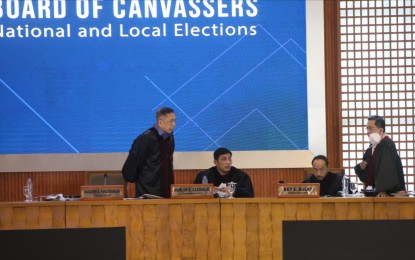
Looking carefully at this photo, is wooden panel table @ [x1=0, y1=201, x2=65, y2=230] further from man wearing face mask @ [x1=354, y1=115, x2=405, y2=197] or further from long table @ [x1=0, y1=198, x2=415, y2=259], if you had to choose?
man wearing face mask @ [x1=354, y1=115, x2=405, y2=197]

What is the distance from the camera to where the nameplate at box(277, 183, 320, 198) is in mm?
5387

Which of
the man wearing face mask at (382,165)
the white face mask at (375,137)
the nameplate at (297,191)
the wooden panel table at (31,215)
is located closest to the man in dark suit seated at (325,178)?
the man wearing face mask at (382,165)

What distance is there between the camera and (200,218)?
17.5 ft

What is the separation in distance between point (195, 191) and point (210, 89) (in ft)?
8.23

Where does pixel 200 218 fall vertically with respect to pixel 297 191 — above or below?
below

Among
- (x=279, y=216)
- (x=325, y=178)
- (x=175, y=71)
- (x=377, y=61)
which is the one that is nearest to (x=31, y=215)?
(x=279, y=216)

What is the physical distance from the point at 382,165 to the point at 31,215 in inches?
109

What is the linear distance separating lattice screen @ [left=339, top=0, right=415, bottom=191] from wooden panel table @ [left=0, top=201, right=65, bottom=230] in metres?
3.59

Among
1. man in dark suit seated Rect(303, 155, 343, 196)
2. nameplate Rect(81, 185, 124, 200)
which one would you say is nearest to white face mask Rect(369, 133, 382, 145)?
man in dark suit seated Rect(303, 155, 343, 196)

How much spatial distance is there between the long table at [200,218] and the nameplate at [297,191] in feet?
0.19

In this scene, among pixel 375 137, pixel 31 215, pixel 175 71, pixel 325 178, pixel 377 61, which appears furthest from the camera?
pixel 377 61

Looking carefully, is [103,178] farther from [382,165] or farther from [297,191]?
[382,165]

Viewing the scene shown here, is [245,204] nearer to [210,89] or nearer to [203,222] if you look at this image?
[203,222]

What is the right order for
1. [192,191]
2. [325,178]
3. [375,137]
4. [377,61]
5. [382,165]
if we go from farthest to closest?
[377,61] < [325,178] < [375,137] < [382,165] < [192,191]
